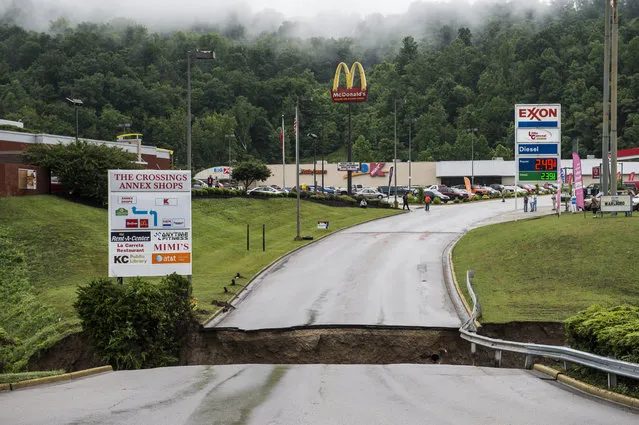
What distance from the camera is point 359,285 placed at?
3259 centimetres

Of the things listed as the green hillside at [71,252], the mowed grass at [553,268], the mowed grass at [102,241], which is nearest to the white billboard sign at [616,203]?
the mowed grass at [553,268]

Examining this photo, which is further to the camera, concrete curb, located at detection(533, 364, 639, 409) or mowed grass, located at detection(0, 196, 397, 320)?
mowed grass, located at detection(0, 196, 397, 320)

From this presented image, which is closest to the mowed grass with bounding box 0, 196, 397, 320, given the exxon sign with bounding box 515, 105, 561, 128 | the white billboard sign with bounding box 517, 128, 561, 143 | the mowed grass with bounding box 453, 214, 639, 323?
the mowed grass with bounding box 453, 214, 639, 323

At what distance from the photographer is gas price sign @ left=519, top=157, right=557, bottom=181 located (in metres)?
46.6

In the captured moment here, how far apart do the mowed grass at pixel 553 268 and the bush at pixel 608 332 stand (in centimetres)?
632

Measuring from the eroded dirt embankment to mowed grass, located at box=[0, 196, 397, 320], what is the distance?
2.51 m

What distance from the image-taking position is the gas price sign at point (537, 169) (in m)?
46.6

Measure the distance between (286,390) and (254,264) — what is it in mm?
25062

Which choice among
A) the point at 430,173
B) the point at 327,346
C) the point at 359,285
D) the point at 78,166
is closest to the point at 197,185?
the point at 78,166

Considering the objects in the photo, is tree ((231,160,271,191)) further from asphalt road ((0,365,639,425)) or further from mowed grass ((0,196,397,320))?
asphalt road ((0,365,639,425))

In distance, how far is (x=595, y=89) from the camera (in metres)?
156

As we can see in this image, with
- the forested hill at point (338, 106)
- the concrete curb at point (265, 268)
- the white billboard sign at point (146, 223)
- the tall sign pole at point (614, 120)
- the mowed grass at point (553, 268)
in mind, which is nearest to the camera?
the white billboard sign at point (146, 223)

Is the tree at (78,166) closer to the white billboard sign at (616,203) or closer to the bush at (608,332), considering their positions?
the white billboard sign at (616,203)

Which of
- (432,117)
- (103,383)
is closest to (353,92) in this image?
(103,383)
